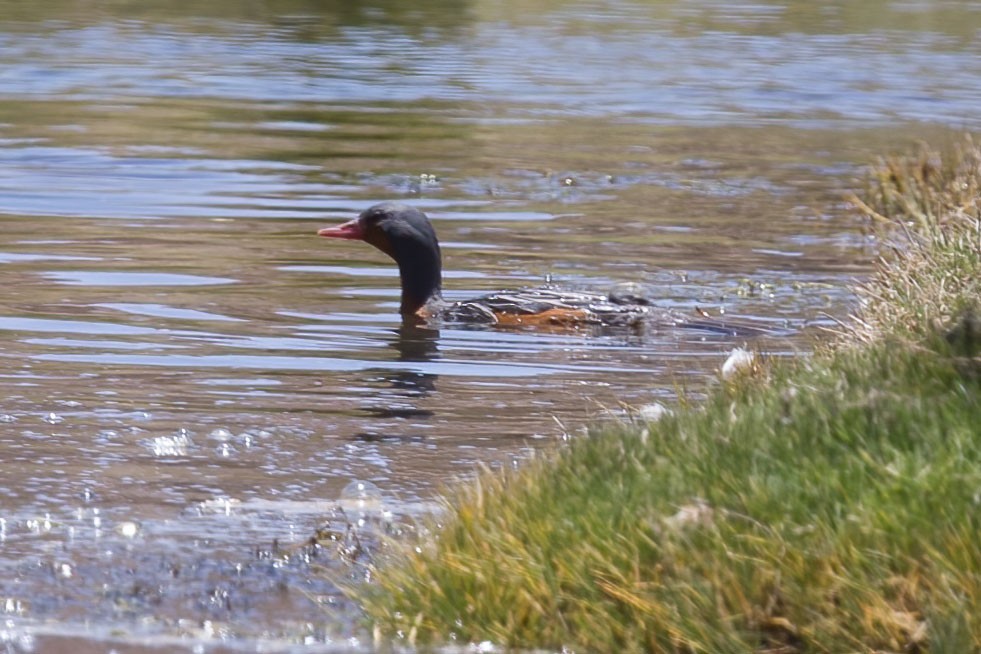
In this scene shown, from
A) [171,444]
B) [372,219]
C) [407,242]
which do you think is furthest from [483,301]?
[171,444]

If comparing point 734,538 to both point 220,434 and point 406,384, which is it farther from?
point 406,384

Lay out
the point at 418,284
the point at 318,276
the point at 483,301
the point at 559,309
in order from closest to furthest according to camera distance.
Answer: the point at 559,309
the point at 483,301
the point at 418,284
the point at 318,276

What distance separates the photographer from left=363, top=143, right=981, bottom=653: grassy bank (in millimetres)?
5469

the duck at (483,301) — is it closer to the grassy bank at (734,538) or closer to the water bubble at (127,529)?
the water bubble at (127,529)

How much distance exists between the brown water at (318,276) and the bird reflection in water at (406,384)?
4 centimetres

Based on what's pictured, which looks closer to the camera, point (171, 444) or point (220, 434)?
point (171, 444)

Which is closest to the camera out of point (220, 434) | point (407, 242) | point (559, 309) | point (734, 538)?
point (734, 538)

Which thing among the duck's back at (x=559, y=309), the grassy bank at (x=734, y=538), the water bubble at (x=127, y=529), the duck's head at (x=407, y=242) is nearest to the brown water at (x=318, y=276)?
the water bubble at (x=127, y=529)

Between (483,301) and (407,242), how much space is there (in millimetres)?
780

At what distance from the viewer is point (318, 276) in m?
14.3

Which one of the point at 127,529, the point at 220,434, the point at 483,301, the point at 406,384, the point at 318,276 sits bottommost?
the point at 318,276

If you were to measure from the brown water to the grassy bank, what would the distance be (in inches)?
20.6

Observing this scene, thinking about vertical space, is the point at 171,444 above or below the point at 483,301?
above

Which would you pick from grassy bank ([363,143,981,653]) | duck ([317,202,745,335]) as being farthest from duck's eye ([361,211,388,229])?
grassy bank ([363,143,981,653])
